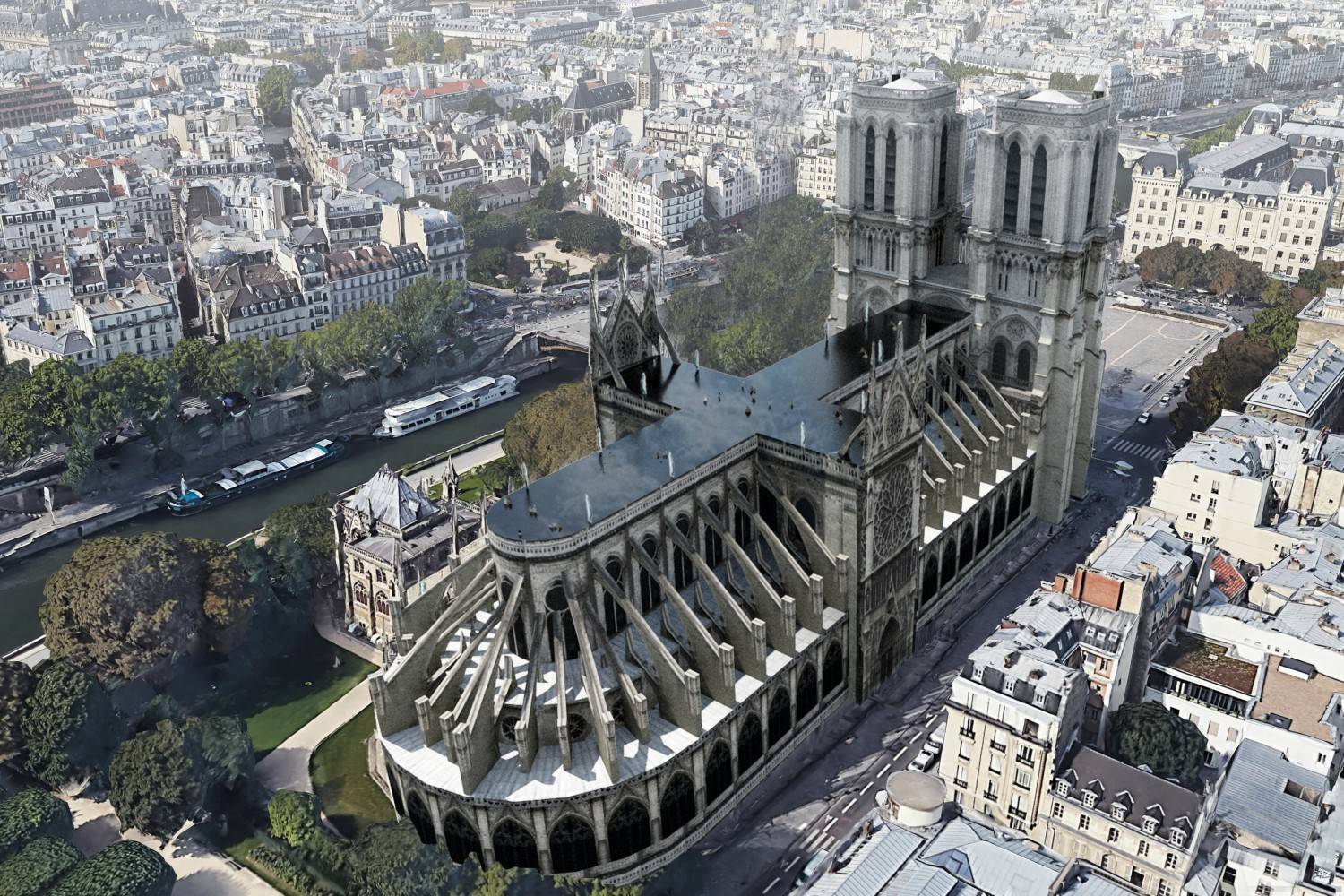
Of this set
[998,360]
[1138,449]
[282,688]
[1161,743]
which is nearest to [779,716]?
[1161,743]

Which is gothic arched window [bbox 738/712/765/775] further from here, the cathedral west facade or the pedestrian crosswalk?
the pedestrian crosswalk

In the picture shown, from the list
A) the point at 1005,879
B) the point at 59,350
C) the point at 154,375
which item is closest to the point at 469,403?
the point at 154,375

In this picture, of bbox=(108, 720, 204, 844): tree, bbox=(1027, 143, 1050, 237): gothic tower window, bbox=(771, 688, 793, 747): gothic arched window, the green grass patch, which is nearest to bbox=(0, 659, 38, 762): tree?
bbox=(108, 720, 204, 844): tree

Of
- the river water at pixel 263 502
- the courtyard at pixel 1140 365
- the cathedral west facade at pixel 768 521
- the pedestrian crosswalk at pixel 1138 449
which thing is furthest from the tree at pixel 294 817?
the pedestrian crosswalk at pixel 1138 449

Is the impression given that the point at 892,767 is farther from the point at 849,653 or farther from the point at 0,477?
the point at 0,477

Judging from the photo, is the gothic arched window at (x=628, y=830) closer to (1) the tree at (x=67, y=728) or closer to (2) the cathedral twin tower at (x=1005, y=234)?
(1) the tree at (x=67, y=728)
